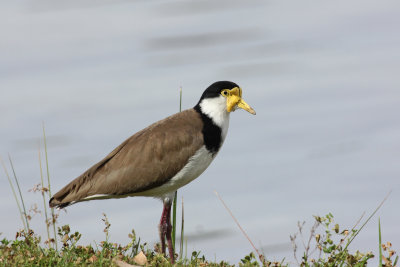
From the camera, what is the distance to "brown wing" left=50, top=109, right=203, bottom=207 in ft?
22.5

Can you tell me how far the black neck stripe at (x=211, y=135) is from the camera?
694cm

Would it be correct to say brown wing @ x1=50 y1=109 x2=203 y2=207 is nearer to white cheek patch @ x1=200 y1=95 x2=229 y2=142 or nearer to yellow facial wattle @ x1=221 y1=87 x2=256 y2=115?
white cheek patch @ x1=200 y1=95 x2=229 y2=142

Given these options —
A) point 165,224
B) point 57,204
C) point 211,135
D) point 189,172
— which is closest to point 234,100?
point 211,135

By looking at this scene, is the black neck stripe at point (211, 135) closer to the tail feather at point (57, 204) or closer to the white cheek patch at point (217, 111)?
the white cheek patch at point (217, 111)

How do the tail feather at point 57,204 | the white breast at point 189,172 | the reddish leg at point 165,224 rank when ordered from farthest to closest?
the reddish leg at point 165,224 → the tail feather at point 57,204 → the white breast at point 189,172

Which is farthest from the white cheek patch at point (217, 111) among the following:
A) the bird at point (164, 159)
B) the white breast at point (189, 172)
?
the white breast at point (189, 172)

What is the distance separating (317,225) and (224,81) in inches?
83.4

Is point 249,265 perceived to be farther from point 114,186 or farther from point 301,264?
point 114,186

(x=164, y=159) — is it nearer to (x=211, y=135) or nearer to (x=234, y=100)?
(x=211, y=135)

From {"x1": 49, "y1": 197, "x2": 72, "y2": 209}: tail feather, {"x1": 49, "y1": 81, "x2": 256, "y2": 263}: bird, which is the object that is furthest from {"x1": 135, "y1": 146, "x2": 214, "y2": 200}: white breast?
{"x1": 49, "y1": 197, "x2": 72, "y2": 209}: tail feather

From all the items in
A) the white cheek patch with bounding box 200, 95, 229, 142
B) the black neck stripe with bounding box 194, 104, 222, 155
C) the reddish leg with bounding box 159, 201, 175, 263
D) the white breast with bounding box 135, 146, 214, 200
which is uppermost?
the white cheek patch with bounding box 200, 95, 229, 142

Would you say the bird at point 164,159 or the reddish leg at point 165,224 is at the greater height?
the bird at point 164,159

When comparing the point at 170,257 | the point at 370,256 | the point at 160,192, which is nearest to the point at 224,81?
the point at 160,192

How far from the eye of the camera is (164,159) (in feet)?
22.7
